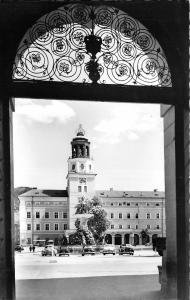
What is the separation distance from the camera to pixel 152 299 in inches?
254

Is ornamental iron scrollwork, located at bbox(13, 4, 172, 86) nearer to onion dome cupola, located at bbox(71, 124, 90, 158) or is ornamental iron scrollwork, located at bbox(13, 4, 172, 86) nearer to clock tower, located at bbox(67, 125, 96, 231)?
onion dome cupola, located at bbox(71, 124, 90, 158)

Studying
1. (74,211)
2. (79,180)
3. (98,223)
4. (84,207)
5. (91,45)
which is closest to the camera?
A: (91,45)

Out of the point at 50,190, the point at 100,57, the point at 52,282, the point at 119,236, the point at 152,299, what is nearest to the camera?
the point at 100,57

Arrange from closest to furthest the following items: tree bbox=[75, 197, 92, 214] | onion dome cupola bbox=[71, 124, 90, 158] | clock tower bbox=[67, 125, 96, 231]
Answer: onion dome cupola bbox=[71, 124, 90, 158], tree bbox=[75, 197, 92, 214], clock tower bbox=[67, 125, 96, 231]

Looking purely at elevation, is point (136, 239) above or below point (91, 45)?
below

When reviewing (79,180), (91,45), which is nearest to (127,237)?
(79,180)

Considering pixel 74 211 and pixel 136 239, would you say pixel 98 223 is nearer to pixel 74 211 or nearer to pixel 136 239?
pixel 74 211

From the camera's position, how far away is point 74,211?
68.1 metres

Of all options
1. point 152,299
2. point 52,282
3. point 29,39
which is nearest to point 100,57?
point 29,39

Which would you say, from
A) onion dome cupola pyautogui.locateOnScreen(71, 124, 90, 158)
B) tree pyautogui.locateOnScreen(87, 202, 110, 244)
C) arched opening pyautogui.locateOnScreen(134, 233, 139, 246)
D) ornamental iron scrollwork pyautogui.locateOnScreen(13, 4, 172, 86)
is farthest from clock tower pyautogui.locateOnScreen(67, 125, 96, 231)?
ornamental iron scrollwork pyautogui.locateOnScreen(13, 4, 172, 86)

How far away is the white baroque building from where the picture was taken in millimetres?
68125

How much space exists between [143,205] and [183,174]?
221ft

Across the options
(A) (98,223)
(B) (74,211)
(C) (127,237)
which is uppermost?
(A) (98,223)

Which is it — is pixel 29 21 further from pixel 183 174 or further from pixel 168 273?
pixel 168 273
